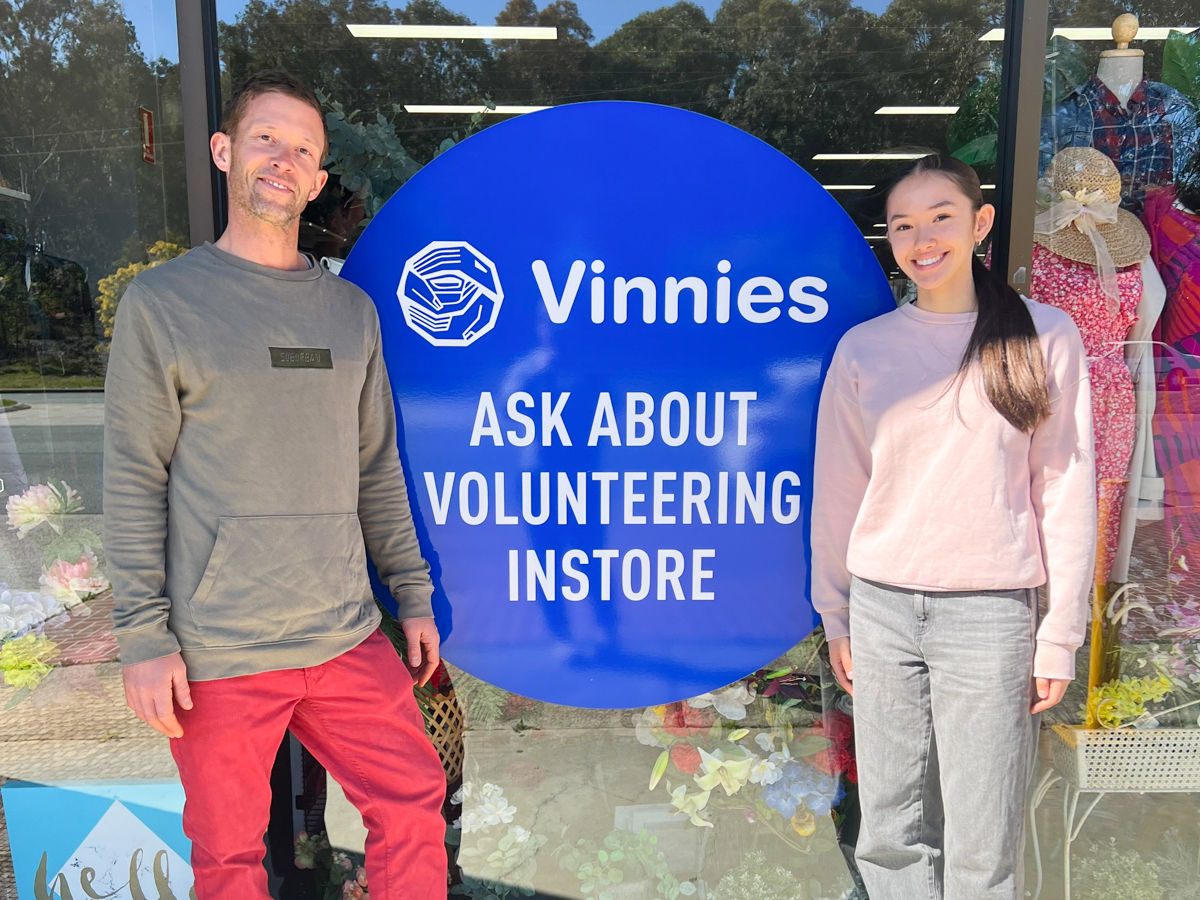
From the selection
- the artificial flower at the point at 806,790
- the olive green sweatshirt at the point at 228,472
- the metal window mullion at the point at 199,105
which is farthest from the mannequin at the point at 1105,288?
the metal window mullion at the point at 199,105

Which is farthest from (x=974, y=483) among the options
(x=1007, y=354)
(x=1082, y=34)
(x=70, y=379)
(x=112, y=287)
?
(x=70, y=379)

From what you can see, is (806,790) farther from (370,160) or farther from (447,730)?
(370,160)

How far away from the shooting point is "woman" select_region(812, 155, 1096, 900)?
→ 154 cm

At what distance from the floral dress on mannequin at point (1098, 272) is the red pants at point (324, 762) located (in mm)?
1561

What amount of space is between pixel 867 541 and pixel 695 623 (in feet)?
1.52

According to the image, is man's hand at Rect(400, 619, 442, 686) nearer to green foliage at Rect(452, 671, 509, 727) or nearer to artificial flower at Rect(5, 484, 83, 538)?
green foliage at Rect(452, 671, 509, 727)

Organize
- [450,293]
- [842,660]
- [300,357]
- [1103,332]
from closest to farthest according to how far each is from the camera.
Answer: [300,357] → [842,660] → [450,293] → [1103,332]

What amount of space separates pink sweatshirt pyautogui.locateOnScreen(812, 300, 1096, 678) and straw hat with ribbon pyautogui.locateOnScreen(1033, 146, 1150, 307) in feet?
1.43

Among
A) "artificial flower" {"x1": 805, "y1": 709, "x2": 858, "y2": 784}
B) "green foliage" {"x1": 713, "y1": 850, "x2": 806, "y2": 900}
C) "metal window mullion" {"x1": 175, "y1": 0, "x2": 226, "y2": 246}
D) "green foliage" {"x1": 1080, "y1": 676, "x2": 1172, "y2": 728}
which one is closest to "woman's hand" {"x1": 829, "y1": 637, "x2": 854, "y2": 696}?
"artificial flower" {"x1": 805, "y1": 709, "x2": 858, "y2": 784}

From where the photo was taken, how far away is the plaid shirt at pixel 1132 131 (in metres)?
2.00

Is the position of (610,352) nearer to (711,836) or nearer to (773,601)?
(773,601)

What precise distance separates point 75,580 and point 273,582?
97 cm

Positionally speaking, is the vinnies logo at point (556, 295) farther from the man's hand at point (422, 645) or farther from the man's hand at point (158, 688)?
the man's hand at point (158, 688)

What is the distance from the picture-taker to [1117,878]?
6.95ft
